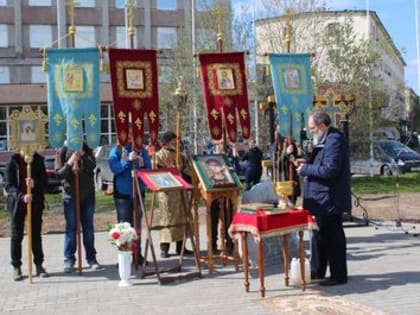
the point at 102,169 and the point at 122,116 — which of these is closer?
the point at 122,116

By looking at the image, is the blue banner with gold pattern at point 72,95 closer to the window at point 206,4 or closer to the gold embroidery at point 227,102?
the gold embroidery at point 227,102

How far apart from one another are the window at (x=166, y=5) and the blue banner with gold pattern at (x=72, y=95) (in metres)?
41.3

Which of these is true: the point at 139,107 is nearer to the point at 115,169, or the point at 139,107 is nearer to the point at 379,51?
the point at 115,169

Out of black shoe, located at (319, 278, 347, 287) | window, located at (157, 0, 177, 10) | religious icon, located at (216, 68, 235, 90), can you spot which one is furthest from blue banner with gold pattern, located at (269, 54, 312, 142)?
window, located at (157, 0, 177, 10)

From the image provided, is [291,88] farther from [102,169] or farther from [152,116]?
[102,169]

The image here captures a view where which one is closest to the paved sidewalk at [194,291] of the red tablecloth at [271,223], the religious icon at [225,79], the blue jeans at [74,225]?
the blue jeans at [74,225]

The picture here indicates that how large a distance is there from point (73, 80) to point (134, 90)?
795 millimetres

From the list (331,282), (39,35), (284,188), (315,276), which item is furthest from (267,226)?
(39,35)

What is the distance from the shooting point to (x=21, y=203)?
28.8 ft

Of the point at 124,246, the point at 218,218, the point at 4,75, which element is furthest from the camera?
the point at 4,75

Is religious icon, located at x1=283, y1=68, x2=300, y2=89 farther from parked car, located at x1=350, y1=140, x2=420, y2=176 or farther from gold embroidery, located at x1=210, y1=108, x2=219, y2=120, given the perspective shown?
parked car, located at x1=350, y1=140, x2=420, y2=176

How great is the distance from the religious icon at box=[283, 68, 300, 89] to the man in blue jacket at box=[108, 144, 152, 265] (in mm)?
2249

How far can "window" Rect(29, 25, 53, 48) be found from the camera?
154 ft

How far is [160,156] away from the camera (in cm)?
989
